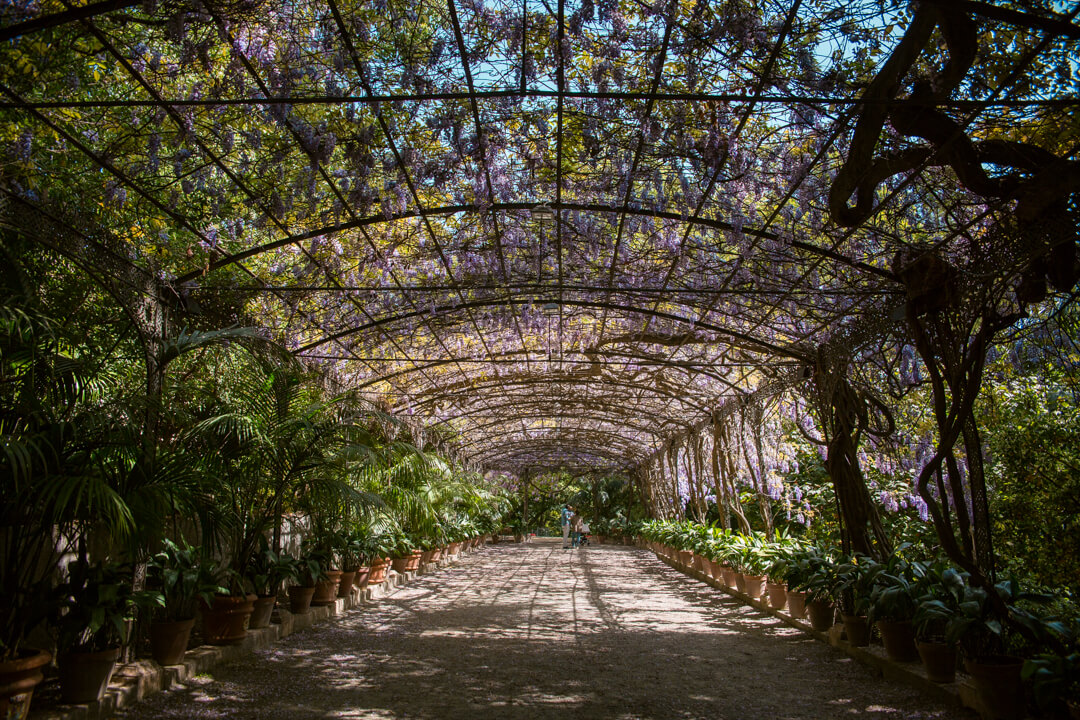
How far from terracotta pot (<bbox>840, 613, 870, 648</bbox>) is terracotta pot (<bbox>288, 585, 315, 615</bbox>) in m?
4.35

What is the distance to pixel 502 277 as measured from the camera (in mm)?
6215

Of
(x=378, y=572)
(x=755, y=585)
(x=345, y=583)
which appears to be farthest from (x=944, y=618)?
(x=378, y=572)

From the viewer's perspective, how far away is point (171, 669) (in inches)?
157

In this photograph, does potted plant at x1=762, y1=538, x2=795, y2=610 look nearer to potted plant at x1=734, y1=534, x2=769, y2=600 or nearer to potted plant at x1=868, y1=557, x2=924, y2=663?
potted plant at x1=734, y1=534, x2=769, y2=600

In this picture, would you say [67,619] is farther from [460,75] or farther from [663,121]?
[663,121]

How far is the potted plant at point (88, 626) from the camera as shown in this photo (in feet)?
10.6

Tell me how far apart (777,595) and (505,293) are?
12.8ft

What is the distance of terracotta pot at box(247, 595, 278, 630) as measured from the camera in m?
5.25

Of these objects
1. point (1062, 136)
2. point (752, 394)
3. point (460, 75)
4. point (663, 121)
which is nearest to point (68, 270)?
point (460, 75)

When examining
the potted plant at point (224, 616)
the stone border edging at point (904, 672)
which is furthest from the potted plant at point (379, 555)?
the stone border edging at point (904, 672)

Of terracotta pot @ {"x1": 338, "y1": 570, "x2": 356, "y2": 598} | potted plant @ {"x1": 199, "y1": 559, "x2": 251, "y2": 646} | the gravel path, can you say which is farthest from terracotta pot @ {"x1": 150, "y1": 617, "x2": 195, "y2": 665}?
terracotta pot @ {"x1": 338, "y1": 570, "x2": 356, "y2": 598}

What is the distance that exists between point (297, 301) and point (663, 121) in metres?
3.90

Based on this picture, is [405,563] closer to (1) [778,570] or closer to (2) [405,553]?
(2) [405,553]

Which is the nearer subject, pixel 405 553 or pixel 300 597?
pixel 300 597
